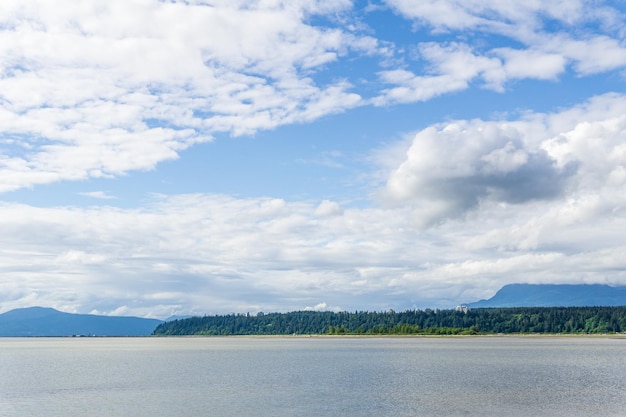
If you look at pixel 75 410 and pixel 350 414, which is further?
pixel 75 410

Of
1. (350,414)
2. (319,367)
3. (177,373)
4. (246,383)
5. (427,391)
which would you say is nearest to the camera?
(350,414)

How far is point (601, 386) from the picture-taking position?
90812mm

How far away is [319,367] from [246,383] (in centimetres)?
3628

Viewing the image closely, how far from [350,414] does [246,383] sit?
37283mm

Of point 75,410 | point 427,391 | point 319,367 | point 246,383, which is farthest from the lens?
point 319,367

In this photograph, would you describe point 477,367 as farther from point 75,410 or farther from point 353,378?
point 75,410

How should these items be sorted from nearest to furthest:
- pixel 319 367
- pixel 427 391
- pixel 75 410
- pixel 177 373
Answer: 1. pixel 75 410
2. pixel 427 391
3. pixel 177 373
4. pixel 319 367

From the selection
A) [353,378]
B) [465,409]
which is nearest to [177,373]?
[353,378]

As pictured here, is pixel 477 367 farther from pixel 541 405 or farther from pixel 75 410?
pixel 75 410

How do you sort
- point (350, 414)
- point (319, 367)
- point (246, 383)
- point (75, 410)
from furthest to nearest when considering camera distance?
point (319, 367) → point (246, 383) → point (75, 410) → point (350, 414)

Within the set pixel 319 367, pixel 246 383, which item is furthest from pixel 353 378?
pixel 319 367

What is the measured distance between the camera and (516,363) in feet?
463

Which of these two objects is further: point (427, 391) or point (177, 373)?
point (177, 373)

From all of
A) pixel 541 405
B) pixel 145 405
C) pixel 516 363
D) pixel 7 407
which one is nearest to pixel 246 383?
pixel 145 405
